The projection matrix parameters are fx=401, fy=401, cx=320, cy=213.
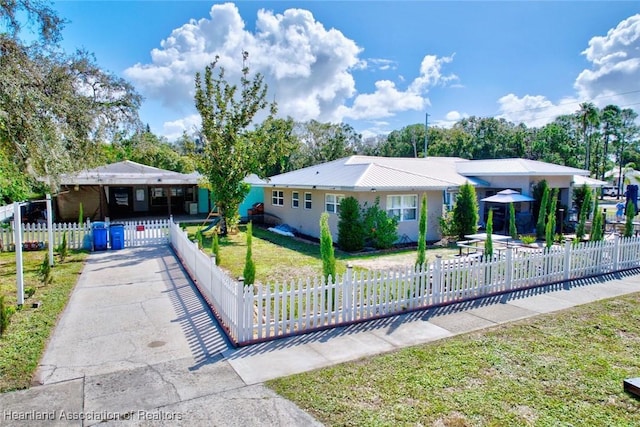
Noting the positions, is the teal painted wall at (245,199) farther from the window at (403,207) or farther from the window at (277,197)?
the window at (403,207)

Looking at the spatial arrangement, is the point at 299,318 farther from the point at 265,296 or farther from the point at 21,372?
the point at 21,372

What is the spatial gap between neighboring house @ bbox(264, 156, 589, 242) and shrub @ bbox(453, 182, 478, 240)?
52 cm

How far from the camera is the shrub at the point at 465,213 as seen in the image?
1761 cm

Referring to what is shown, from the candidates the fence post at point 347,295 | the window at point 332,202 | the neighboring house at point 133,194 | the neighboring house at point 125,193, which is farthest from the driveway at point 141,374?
the neighboring house at point 125,193

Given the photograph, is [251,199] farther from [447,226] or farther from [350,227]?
[447,226]

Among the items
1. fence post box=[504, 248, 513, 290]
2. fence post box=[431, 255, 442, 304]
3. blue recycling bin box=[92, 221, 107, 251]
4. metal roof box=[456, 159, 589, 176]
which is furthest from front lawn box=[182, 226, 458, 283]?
metal roof box=[456, 159, 589, 176]

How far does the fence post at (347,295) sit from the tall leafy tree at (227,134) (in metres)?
12.1

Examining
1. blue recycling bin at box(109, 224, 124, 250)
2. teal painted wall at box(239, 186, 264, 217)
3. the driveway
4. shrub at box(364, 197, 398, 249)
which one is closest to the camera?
the driveway

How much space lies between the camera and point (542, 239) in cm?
1819

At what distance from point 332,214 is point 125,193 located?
18018 millimetres

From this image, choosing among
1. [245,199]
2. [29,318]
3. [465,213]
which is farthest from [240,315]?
[245,199]

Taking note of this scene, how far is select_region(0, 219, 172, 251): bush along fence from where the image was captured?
49.1 feet

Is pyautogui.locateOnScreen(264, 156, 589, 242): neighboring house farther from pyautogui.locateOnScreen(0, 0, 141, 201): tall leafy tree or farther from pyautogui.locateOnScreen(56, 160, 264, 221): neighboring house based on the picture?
pyautogui.locateOnScreen(0, 0, 141, 201): tall leafy tree

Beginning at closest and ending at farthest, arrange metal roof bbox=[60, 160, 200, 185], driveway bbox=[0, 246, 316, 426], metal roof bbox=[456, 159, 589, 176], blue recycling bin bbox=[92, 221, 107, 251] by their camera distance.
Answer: driveway bbox=[0, 246, 316, 426] → blue recycling bin bbox=[92, 221, 107, 251] → metal roof bbox=[456, 159, 589, 176] → metal roof bbox=[60, 160, 200, 185]
